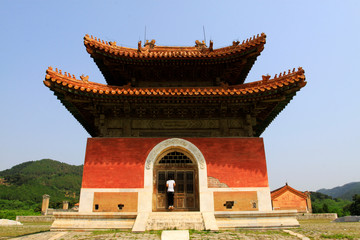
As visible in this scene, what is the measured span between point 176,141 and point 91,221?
4.11m

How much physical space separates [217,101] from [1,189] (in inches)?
3153

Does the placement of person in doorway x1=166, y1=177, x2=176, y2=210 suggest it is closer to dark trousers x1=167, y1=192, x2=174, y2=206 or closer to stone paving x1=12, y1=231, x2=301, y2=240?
dark trousers x1=167, y1=192, x2=174, y2=206

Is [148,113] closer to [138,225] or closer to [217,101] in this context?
[217,101]

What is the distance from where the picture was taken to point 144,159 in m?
10.1

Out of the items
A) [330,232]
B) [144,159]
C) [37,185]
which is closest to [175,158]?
[144,159]

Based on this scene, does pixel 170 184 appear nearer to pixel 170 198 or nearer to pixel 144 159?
pixel 170 198

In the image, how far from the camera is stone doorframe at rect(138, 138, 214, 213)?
376 inches

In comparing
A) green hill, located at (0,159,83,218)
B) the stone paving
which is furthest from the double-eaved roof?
green hill, located at (0,159,83,218)

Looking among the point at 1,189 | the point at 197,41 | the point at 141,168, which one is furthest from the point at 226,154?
the point at 1,189

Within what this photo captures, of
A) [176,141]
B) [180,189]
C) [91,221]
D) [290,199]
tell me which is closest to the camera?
[91,221]

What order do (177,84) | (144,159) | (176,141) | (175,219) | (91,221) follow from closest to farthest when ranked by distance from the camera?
(175,219)
(91,221)
(144,159)
(176,141)
(177,84)

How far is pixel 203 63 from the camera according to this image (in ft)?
38.3

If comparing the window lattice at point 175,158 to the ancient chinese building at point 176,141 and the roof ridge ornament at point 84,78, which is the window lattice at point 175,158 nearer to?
the ancient chinese building at point 176,141

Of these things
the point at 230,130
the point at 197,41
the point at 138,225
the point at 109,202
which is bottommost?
the point at 138,225
